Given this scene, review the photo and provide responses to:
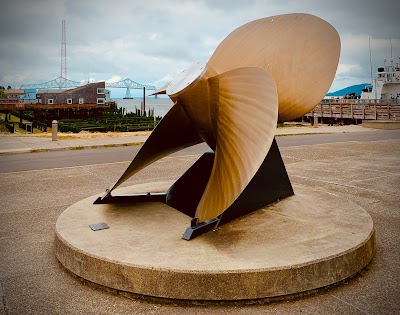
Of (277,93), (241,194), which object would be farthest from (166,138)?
(277,93)

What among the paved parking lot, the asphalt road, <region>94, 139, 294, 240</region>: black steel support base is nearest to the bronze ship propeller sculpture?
<region>94, 139, 294, 240</region>: black steel support base

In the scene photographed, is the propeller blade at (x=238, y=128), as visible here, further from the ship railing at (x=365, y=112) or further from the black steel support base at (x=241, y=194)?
the ship railing at (x=365, y=112)

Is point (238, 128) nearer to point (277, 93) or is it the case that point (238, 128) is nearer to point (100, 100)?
point (277, 93)

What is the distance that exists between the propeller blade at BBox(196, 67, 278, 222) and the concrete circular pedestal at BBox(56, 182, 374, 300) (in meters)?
0.58

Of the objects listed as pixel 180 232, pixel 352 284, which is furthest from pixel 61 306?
pixel 352 284

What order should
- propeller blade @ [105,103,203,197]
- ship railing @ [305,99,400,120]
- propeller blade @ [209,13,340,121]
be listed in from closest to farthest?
propeller blade @ [105,103,203,197] < propeller blade @ [209,13,340,121] < ship railing @ [305,99,400,120]

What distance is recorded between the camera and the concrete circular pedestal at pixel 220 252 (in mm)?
4016

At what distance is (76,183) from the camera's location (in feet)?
32.9

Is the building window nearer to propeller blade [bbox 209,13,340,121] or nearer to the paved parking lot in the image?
the paved parking lot

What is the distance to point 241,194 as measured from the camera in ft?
19.2

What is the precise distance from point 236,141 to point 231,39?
238cm

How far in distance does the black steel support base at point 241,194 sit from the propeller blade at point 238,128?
0.78m

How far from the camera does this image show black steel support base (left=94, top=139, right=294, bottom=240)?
6.01 metres

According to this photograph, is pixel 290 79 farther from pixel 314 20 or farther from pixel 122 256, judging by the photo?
pixel 122 256
